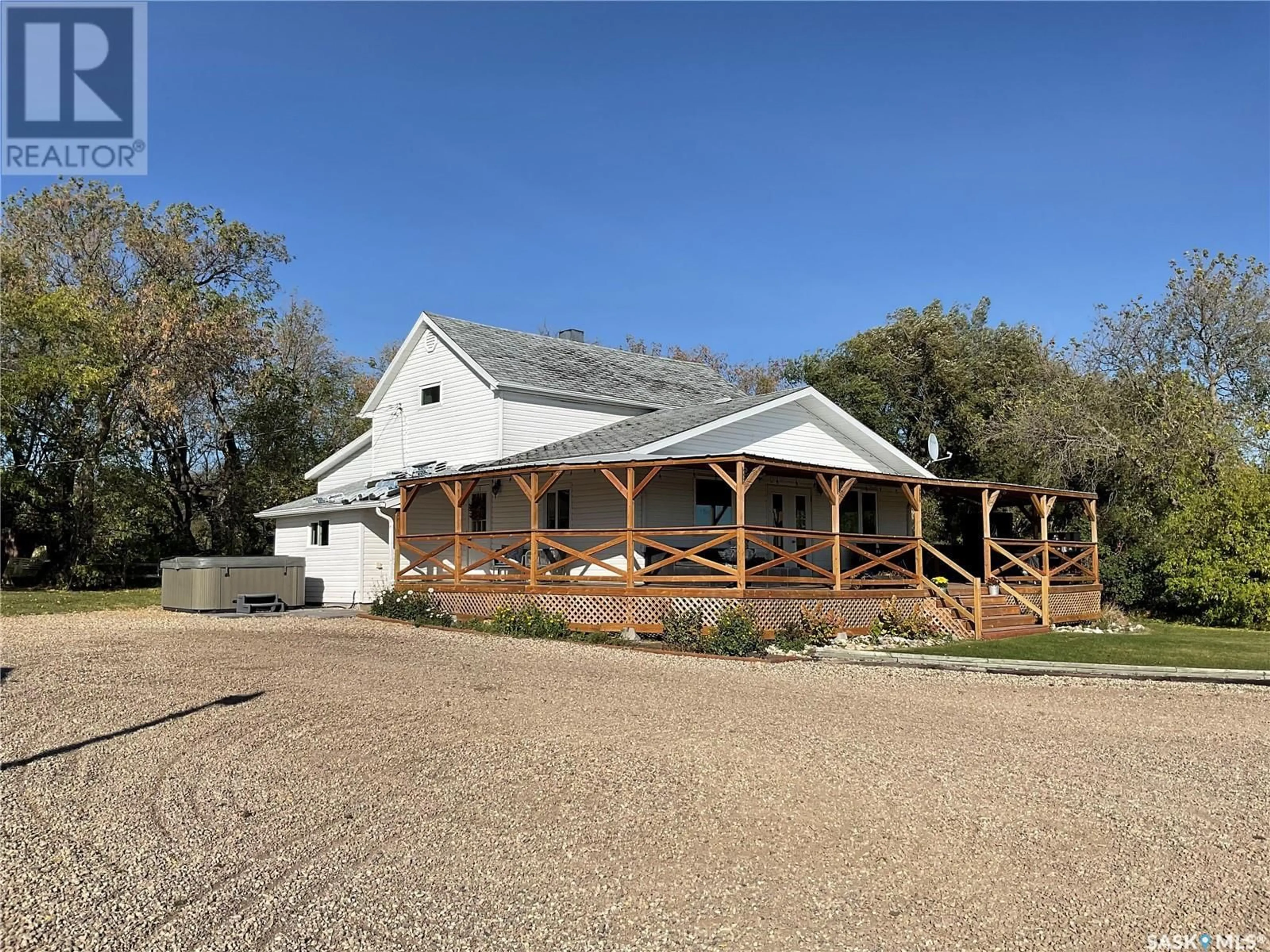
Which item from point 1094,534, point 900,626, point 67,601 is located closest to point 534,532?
point 900,626

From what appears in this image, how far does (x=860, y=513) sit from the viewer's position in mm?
22438

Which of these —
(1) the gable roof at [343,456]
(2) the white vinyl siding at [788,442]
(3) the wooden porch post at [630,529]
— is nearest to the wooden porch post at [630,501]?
(3) the wooden porch post at [630,529]

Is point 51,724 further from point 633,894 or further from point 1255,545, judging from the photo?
point 1255,545

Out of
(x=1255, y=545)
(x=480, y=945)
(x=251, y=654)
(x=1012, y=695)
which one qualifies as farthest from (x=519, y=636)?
(x=1255, y=545)

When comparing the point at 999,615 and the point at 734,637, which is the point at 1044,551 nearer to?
the point at 999,615

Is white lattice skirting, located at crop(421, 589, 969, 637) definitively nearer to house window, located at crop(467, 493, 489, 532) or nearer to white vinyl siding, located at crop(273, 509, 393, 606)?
house window, located at crop(467, 493, 489, 532)

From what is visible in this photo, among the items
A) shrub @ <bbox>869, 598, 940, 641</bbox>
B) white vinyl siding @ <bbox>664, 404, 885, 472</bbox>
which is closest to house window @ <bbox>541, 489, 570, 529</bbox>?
white vinyl siding @ <bbox>664, 404, 885, 472</bbox>

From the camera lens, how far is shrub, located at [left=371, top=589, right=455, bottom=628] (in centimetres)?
1770

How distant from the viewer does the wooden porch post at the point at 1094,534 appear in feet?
65.2

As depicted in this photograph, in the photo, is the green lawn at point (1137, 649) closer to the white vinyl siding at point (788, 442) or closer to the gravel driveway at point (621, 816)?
the gravel driveway at point (621, 816)

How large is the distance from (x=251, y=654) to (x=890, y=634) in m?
9.98

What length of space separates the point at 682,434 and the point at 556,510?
3665mm

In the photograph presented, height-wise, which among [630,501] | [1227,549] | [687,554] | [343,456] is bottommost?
[1227,549]

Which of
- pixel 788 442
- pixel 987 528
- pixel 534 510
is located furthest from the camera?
pixel 788 442
